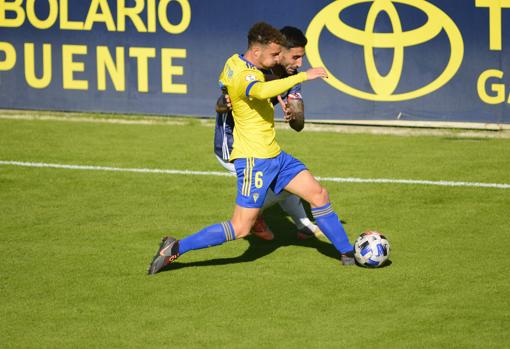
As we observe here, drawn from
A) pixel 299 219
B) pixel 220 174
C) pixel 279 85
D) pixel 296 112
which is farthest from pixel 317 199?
pixel 220 174

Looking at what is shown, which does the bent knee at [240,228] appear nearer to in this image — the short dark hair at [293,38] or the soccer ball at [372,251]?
the soccer ball at [372,251]

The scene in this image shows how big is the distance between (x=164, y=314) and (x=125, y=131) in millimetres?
8700

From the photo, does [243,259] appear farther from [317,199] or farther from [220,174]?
[220,174]

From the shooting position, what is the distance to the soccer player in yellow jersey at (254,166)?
28.1 feet

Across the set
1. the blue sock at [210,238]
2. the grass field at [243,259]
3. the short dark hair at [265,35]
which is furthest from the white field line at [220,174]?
the short dark hair at [265,35]

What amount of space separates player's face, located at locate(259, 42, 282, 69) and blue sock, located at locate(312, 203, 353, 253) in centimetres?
135

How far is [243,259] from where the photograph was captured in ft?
31.0

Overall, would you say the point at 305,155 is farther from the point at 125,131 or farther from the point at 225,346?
the point at 225,346

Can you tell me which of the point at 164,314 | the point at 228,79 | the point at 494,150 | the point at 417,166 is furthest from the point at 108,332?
the point at 494,150

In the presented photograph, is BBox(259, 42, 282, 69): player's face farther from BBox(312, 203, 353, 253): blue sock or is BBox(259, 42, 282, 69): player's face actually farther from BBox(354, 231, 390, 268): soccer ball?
BBox(354, 231, 390, 268): soccer ball

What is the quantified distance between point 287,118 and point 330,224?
3.46ft

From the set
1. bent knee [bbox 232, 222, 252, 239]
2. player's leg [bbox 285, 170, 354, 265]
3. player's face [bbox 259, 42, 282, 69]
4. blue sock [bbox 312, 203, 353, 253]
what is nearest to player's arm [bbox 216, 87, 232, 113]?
player's face [bbox 259, 42, 282, 69]

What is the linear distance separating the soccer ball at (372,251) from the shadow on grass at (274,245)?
48 centimetres

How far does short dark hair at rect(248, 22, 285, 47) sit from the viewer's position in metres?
8.48
